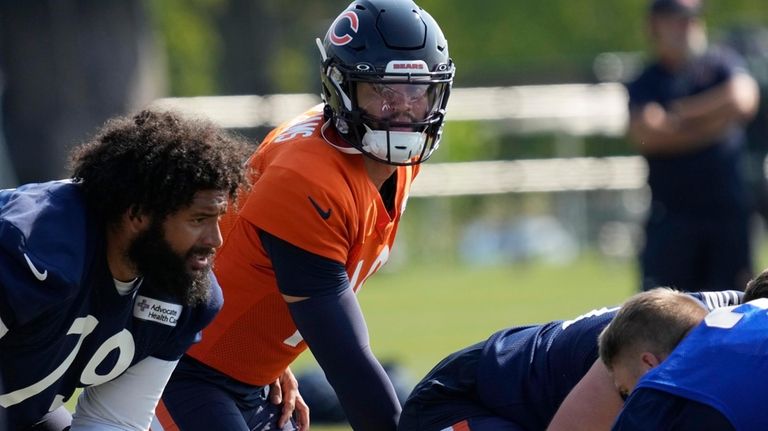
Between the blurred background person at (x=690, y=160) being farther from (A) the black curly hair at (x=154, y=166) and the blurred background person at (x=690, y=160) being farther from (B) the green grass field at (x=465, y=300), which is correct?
(A) the black curly hair at (x=154, y=166)

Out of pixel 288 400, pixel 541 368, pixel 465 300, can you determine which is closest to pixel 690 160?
pixel 465 300

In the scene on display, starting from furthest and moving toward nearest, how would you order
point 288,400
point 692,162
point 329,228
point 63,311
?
point 692,162, point 288,400, point 329,228, point 63,311

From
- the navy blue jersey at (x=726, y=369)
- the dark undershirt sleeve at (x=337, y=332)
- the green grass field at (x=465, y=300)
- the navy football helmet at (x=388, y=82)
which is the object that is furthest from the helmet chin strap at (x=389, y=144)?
the green grass field at (x=465, y=300)

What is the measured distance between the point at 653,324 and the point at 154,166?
4.27 ft

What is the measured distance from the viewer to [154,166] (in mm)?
3820

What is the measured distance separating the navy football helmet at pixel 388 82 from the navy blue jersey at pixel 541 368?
2.03 feet

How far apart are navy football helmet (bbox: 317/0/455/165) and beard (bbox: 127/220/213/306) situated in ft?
1.90

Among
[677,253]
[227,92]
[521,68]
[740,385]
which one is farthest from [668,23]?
[227,92]

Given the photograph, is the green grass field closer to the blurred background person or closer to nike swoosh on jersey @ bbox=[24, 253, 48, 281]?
the blurred background person

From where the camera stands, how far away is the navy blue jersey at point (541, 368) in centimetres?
386

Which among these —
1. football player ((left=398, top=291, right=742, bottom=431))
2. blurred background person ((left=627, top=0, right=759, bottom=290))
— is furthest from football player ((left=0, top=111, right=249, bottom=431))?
blurred background person ((left=627, top=0, right=759, bottom=290))

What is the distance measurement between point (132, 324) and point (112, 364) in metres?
0.12

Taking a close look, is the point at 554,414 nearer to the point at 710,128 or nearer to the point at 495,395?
the point at 495,395

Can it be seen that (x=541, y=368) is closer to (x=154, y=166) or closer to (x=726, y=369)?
(x=726, y=369)
